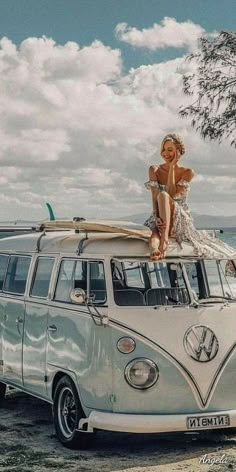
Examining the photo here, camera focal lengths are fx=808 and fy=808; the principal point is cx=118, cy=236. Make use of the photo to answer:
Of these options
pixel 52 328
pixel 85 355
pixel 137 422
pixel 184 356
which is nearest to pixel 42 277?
pixel 52 328

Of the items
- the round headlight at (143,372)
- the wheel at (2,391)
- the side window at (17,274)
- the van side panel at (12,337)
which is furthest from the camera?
the wheel at (2,391)

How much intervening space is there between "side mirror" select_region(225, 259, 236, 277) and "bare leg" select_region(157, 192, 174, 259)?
2.61 feet

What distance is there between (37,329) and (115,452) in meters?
1.75

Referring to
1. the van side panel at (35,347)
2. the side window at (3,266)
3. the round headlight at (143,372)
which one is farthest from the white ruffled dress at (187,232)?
the side window at (3,266)

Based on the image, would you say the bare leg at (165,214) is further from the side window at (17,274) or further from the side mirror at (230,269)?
the side window at (17,274)

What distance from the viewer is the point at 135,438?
A: 8516mm

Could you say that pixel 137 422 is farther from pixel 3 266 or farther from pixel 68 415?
pixel 3 266

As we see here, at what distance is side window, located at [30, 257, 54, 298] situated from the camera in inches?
352

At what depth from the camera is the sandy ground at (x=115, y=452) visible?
7.41 meters

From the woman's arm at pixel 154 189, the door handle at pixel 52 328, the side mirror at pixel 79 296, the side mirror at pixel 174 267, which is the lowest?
the door handle at pixel 52 328

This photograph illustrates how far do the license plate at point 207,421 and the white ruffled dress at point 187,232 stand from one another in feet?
5.48

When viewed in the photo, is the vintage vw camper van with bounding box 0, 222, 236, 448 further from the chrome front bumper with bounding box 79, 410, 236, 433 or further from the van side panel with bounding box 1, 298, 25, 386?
the van side panel with bounding box 1, 298, 25, 386

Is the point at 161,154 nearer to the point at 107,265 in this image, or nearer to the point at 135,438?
the point at 107,265

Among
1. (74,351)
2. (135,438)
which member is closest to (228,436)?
(135,438)
